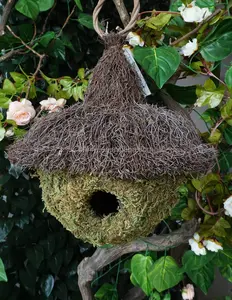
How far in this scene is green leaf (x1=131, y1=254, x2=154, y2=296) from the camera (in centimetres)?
114

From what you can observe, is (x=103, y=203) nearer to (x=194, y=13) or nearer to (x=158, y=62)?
(x=158, y=62)

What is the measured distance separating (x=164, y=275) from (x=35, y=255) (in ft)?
1.57

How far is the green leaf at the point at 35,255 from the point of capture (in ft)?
4.56

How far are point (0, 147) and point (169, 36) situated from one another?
0.54m

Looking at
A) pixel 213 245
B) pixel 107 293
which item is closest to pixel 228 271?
pixel 213 245

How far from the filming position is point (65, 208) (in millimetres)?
814

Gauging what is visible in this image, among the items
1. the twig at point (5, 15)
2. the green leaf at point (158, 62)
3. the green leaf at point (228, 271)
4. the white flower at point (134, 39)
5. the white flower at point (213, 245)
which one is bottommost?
the green leaf at point (228, 271)

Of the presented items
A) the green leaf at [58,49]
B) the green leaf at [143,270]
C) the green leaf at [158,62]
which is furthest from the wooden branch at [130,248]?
the green leaf at [58,49]

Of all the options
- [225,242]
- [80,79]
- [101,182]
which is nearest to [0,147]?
[80,79]

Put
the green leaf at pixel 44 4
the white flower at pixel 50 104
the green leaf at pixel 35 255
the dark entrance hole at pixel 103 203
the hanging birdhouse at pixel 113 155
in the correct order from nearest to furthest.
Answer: the hanging birdhouse at pixel 113 155 → the dark entrance hole at pixel 103 203 → the white flower at pixel 50 104 → the green leaf at pixel 44 4 → the green leaf at pixel 35 255

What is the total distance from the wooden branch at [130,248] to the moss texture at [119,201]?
0.28m

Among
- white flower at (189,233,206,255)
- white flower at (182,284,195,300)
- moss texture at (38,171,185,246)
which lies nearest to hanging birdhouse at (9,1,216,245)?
moss texture at (38,171,185,246)

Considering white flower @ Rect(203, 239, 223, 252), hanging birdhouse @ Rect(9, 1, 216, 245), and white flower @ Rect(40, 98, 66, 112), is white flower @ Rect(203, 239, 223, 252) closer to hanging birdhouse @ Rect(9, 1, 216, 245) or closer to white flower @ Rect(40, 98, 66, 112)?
hanging birdhouse @ Rect(9, 1, 216, 245)

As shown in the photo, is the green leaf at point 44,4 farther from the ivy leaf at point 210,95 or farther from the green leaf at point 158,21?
the ivy leaf at point 210,95
